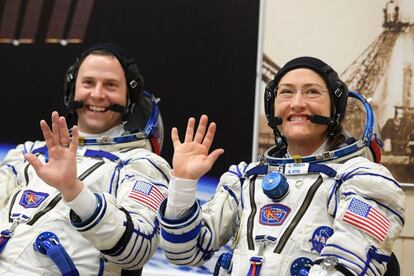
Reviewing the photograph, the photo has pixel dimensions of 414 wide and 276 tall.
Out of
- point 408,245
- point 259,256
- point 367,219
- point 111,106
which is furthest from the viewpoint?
point 408,245

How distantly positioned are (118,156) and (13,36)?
1.49 m

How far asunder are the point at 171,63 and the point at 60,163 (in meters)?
1.40

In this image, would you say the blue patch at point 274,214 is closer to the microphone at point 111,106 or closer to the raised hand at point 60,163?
the raised hand at point 60,163

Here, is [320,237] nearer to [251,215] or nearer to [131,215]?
[251,215]

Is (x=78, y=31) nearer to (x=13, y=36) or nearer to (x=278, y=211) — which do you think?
(x=13, y=36)

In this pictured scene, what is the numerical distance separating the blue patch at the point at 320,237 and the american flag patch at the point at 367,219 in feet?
0.30

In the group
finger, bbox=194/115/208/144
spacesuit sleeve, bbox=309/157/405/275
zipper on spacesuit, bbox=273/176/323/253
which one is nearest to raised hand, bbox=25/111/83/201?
finger, bbox=194/115/208/144

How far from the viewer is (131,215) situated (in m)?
1.69

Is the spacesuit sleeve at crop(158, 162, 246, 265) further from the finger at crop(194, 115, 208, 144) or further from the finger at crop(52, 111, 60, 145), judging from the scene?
the finger at crop(52, 111, 60, 145)

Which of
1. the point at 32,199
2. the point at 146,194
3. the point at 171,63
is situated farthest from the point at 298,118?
the point at 171,63

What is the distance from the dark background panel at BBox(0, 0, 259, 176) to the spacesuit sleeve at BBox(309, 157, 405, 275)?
1252 millimetres

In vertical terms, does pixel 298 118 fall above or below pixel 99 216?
above

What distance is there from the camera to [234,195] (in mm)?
1745

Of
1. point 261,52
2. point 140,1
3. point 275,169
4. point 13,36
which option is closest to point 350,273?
point 275,169
